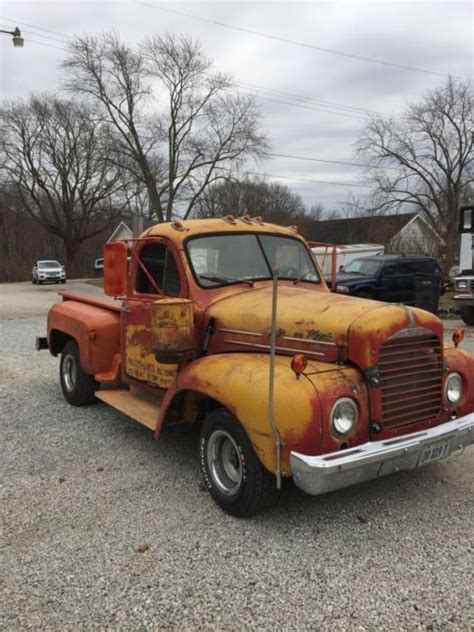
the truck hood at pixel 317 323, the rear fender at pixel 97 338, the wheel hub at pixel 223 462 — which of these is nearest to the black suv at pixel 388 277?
the rear fender at pixel 97 338

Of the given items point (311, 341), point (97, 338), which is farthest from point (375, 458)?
point (97, 338)

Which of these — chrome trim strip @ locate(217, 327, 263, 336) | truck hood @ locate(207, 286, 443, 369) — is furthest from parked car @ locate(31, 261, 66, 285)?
chrome trim strip @ locate(217, 327, 263, 336)

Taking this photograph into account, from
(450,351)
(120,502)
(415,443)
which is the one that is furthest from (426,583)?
(120,502)

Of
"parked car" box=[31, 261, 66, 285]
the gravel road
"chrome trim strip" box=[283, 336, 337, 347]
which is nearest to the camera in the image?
the gravel road

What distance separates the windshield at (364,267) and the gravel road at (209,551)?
11476mm

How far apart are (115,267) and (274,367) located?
200cm

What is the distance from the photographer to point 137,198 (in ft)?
152

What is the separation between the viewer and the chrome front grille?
339cm

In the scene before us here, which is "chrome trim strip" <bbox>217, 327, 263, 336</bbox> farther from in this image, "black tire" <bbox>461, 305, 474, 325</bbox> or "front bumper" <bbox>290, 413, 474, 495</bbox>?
"black tire" <bbox>461, 305, 474, 325</bbox>

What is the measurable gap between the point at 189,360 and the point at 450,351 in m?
1.97

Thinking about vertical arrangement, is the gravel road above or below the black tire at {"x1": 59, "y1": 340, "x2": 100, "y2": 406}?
below

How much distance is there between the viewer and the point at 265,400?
10.3 feet

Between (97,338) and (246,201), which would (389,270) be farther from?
(246,201)

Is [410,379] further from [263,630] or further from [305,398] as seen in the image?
[263,630]
